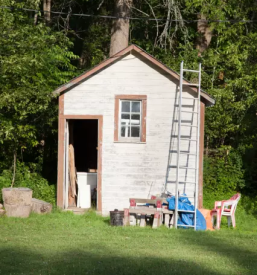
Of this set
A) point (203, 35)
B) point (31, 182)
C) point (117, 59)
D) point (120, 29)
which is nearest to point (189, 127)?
point (117, 59)

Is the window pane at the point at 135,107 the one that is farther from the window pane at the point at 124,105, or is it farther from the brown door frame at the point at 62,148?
the brown door frame at the point at 62,148

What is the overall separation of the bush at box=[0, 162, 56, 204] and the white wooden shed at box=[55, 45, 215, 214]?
160 centimetres

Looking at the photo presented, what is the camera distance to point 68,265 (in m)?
10.4

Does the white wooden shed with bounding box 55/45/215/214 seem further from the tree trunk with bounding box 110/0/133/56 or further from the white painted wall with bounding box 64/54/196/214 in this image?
the tree trunk with bounding box 110/0/133/56

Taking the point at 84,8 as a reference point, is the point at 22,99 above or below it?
below

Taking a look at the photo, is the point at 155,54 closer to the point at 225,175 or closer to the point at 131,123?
the point at 225,175

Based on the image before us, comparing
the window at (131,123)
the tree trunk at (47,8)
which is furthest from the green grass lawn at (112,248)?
the tree trunk at (47,8)

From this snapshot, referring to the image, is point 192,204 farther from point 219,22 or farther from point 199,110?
point 219,22

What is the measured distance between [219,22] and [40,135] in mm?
7957

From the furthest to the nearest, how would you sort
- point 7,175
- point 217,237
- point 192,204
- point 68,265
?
point 7,175
point 192,204
point 217,237
point 68,265

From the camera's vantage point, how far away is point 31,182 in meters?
20.5

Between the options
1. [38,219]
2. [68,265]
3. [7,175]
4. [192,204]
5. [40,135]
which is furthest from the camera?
[40,135]

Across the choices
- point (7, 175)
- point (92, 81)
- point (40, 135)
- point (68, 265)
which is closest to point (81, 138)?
point (40, 135)

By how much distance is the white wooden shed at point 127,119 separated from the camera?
18078 mm
